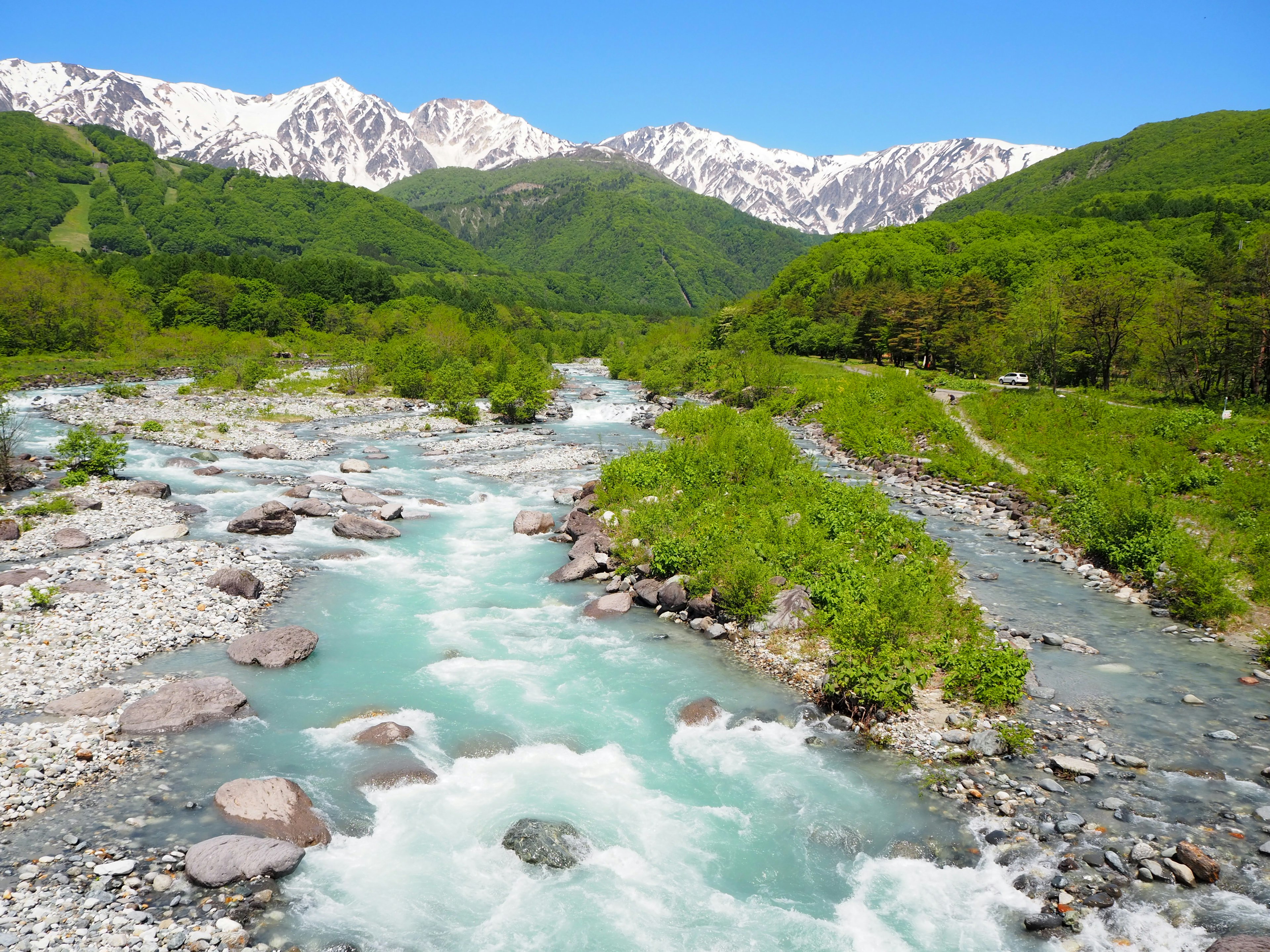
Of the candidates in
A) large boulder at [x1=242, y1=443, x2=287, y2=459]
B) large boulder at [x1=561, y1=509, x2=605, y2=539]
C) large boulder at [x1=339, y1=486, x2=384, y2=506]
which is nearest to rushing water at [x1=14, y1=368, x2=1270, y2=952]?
large boulder at [x1=561, y1=509, x2=605, y2=539]

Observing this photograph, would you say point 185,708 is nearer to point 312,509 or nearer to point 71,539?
point 71,539

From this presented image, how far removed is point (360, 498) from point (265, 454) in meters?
13.0

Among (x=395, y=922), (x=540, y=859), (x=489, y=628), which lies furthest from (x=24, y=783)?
(x=489, y=628)

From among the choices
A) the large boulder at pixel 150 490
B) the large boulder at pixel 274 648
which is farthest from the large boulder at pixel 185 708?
the large boulder at pixel 150 490

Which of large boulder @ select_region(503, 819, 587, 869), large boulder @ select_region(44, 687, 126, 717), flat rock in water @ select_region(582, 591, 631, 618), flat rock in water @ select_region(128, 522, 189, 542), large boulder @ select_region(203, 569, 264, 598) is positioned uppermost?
flat rock in water @ select_region(128, 522, 189, 542)

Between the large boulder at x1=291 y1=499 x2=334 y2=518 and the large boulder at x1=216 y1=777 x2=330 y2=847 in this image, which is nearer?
the large boulder at x1=216 y1=777 x2=330 y2=847

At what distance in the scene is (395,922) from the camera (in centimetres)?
955

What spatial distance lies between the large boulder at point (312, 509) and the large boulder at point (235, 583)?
8.26 m

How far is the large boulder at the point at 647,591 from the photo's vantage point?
20.7 metres

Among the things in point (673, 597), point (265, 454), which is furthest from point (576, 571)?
point (265, 454)

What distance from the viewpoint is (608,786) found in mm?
12859

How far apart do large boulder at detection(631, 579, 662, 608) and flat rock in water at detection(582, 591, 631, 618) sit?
1.22 ft

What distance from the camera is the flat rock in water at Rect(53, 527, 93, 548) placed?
2206cm

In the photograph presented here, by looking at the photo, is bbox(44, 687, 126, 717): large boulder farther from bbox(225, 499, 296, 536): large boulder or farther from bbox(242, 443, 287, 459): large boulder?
bbox(242, 443, 287, 459): large boulder
